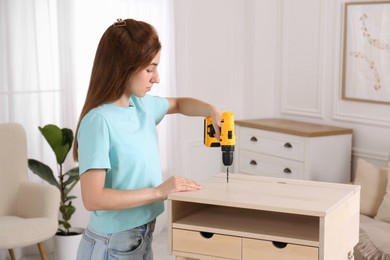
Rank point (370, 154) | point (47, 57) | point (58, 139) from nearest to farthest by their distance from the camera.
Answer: point (58, 139) < point (47, 57) < point (370, 154)

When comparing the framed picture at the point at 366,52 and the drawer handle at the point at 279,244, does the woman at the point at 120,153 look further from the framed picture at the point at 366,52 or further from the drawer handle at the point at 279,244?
the framed picture at the point at 366,52

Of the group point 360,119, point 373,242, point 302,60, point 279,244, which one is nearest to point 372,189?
point 373,242

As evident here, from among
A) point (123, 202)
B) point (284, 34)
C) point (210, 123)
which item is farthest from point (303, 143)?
point (123, 202)

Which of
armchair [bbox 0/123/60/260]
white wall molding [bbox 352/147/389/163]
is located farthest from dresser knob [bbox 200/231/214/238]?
white wall molding [bbox 352/147/389/163]

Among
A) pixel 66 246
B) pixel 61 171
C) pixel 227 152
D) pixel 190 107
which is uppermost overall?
pixel 190 107

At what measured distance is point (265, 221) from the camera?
240 centimetres

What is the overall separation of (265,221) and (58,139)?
2.28m

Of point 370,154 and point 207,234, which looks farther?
point 370,154

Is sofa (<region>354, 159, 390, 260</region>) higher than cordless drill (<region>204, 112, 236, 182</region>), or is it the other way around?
cordless drill (<region>204, 112, 236, 182</region>)

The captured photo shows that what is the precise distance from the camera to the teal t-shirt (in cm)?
216

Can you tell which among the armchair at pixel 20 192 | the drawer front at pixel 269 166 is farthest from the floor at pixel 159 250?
the drawer front at pixel 269 166

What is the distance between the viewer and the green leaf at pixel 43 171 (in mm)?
4402

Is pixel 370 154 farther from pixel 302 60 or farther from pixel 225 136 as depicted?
pixel 225 136

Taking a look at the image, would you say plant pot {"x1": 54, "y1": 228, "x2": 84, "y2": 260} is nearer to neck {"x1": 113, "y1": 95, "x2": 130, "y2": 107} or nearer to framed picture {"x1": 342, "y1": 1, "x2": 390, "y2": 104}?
framed picture {"x1": 342, "y1": 1, "x2": 390, "y2": 104}
